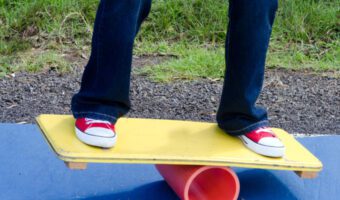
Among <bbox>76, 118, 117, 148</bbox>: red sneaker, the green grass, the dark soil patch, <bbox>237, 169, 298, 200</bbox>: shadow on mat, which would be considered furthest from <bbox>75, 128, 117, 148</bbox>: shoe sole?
the green grass

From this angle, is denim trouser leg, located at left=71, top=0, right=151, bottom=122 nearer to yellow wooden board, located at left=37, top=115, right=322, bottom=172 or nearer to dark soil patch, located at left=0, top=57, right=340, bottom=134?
yellow wooden board, located at left=37, top=115, right=322, bottom=172

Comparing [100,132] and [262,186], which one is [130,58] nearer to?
[100,132]

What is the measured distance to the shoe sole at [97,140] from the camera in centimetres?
250

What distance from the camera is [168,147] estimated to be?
2615 mm

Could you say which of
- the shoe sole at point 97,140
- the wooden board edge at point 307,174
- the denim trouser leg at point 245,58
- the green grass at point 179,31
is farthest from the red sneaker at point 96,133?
the green grass at point 179,31

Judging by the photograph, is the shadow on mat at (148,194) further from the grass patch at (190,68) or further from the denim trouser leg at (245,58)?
the grass patch at (190,68)

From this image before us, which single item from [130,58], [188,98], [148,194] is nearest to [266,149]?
[148,194]

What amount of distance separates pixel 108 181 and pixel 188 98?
51.5 inches

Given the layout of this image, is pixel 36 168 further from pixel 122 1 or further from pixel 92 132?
pixel 122 1

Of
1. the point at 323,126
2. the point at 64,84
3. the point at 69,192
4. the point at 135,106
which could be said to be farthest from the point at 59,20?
the point at 69,192

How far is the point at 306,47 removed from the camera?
5.05m

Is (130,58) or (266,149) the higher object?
(130,58)

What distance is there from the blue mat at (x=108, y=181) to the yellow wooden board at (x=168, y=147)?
0.16 meters

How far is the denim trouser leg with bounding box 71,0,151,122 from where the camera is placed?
244cm
